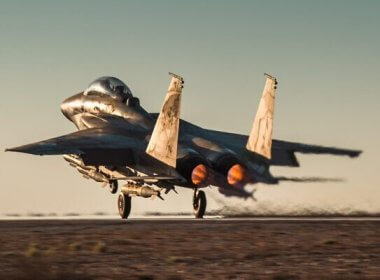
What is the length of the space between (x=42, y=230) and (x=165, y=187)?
1194 cm

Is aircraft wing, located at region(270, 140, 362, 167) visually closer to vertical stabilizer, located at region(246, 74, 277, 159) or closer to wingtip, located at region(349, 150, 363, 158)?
wingtip, located at region(349, 150, 363, 158)

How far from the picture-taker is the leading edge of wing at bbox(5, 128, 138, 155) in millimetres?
40344

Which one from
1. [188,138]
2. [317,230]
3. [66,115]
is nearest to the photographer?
[317,230]

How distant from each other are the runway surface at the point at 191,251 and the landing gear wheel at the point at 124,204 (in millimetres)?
10488

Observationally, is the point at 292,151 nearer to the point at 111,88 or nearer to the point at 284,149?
the point at 284,149

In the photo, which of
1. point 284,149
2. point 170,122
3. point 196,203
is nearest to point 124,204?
point 196,203

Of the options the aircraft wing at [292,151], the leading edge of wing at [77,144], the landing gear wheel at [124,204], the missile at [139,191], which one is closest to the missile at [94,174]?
the leading edge of wing at [77,144]

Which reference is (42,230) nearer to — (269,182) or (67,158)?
(269,182)

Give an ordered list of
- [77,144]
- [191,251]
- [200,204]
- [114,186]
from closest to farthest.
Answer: [191,251] < [200,204] < [77,144] < [114,186]

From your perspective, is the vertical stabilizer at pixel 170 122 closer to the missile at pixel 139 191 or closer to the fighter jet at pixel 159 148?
the fighter jet at pixel 159 148

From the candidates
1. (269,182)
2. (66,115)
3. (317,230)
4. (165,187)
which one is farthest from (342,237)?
(66,115)

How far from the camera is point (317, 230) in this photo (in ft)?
86.5

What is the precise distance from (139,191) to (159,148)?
2582 mm

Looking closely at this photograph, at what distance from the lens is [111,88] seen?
4516 cm
